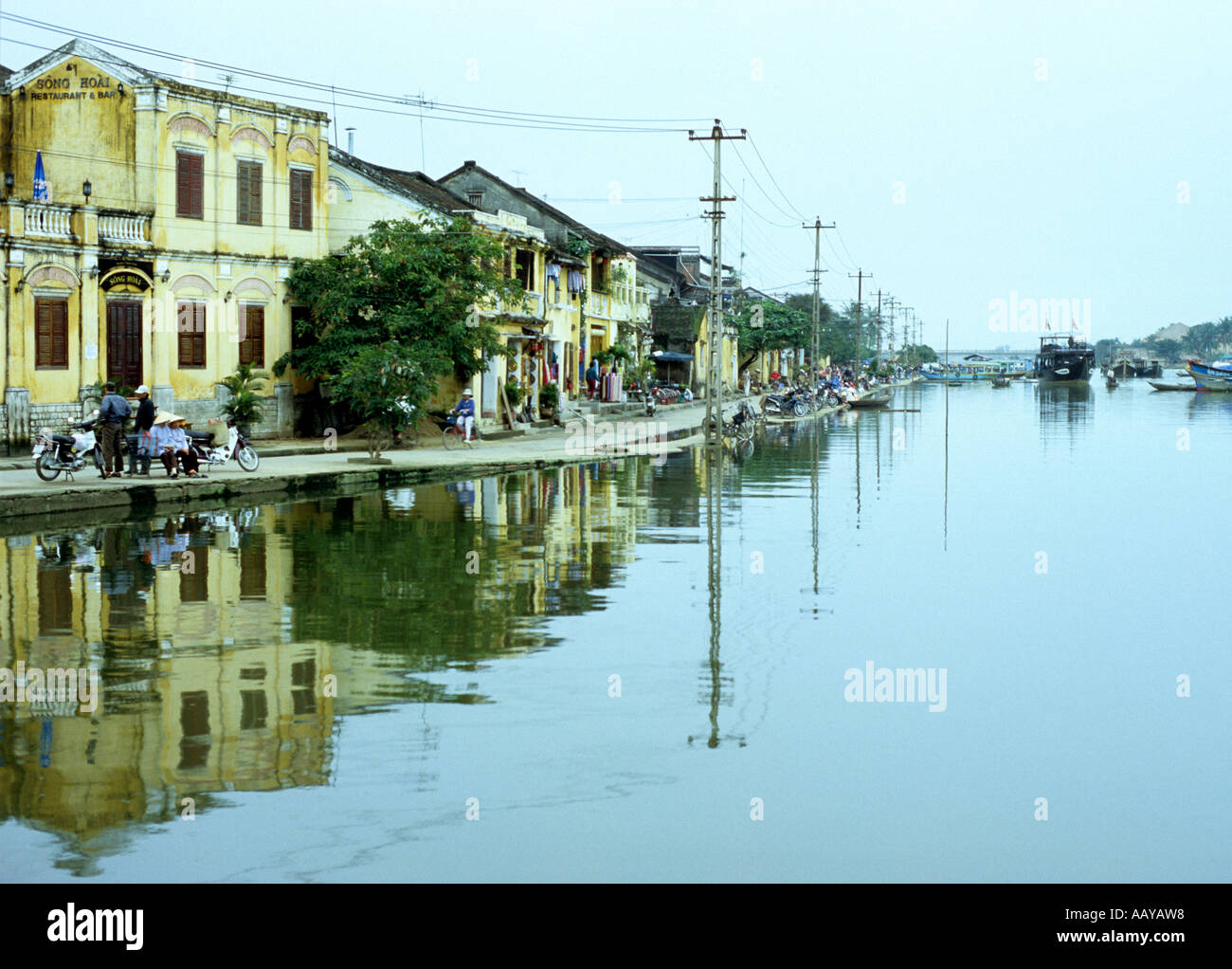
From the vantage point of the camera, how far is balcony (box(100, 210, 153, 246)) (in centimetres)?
3100

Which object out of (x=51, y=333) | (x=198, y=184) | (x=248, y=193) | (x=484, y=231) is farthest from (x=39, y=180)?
(x=484, y=231)

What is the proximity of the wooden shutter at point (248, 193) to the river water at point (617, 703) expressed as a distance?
15590mm

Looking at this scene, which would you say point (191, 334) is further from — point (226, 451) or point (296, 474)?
point (296, 474)

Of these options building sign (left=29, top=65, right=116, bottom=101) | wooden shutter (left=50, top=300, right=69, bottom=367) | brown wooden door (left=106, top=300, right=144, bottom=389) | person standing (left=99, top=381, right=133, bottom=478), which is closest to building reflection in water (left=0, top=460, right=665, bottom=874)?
person standing (left=99, top=381, right=133, bottom=478)

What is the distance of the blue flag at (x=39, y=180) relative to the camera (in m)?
30.5

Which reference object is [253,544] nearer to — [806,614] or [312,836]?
[806,614]

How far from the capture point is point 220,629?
Result: 41.1 ft

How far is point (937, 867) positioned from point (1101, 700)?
407 centimetres

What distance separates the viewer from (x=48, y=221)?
2927cm

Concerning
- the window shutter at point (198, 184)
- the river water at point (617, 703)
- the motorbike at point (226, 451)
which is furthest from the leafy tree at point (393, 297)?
the river water at point (617, 703)

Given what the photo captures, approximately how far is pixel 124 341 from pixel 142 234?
2468 mm

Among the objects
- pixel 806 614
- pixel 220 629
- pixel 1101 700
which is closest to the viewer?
pixel 1101 700

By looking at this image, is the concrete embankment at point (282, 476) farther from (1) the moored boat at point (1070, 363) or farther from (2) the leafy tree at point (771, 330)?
(1) the moored boat at point (1070, 363)
